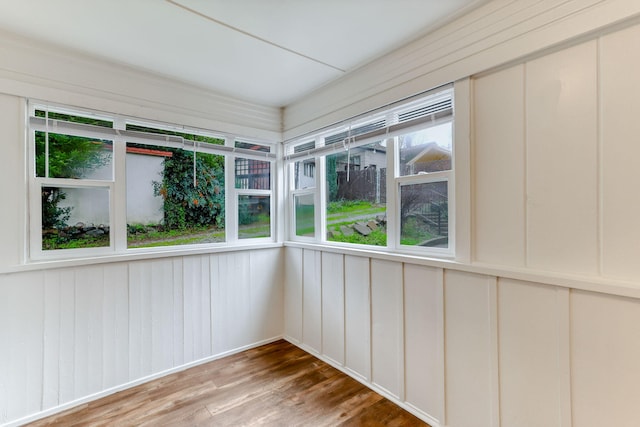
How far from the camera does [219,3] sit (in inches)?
61.5

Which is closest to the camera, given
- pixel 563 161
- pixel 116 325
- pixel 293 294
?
pixel 563 161

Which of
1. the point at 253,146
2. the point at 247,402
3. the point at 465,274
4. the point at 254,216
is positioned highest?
the point at 253,146

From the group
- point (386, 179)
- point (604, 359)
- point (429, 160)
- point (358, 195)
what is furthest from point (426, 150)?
point (604, 359)

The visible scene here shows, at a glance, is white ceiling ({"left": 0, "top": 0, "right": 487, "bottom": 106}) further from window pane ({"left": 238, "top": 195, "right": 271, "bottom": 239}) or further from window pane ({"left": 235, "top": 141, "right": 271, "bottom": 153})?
window pane ({"left": 238, "top": 195, "right": 271, "bottom": 239})

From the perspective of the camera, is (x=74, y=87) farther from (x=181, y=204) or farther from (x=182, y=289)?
(x=182, y=289)

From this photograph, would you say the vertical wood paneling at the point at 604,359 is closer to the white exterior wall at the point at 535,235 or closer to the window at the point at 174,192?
the white exterior wall at the point at 535,235

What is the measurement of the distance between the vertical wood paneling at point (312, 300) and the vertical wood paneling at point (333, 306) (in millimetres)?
60

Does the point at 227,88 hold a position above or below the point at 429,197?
above

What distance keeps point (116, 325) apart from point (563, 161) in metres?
3.09

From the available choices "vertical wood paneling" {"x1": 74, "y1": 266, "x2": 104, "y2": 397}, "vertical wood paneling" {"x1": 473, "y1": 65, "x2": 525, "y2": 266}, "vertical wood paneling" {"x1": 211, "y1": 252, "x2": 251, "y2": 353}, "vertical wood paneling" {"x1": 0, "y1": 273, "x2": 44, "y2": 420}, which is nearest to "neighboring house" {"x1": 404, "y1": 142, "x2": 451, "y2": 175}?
"vertical wood paneling" {"x1": 473, "y1": 65, "x2": 525, "y2": 266}

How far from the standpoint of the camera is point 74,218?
6.98 feet

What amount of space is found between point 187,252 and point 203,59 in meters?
1.60

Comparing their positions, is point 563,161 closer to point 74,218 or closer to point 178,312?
point 178,312

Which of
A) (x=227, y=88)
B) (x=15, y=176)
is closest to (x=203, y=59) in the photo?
(x=227, y=88)
